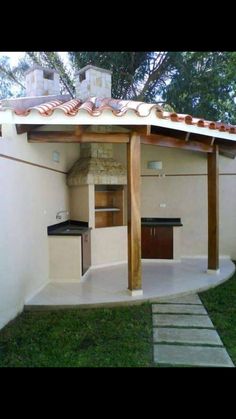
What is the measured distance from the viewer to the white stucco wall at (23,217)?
4.52 m

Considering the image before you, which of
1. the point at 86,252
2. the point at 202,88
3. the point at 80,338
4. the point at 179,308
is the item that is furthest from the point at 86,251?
the point at 202,88

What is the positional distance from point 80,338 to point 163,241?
4553 mm

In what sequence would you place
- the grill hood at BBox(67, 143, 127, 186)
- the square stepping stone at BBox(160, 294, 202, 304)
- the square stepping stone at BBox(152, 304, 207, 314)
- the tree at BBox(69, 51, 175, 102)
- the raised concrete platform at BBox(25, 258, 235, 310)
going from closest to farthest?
the square stepping stone at BBox(152, 304, 207, 314) < the raised concrete platform at BBox(25, 258, 235, 310) < the square stepping stone at BBox(160, 294, 202, 304) < the grill hood at BBox(67, 143, 127, 186) < the tree at BBox(69, 51, 175, 102)

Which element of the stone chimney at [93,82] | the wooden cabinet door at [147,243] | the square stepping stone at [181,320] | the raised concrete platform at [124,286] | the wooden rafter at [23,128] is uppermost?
the stone chimney at [93,82]

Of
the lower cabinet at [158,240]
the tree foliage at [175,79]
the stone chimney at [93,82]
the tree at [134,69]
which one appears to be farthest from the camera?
the tree at [134,69]

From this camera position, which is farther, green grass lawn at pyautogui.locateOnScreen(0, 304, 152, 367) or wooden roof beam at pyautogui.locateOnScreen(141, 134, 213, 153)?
wooden roof beam at pyautogui.locateOnScreen(141, 134, 213, 153)

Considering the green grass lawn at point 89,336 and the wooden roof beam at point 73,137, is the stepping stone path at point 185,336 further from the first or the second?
the wooden roof beam at point 73,137

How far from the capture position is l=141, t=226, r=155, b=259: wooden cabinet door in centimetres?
821

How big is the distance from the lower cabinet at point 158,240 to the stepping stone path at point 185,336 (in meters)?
2.70

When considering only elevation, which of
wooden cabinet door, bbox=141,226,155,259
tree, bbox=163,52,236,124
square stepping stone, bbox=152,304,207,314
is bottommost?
square stepping stone, bbox=152,304,207,314

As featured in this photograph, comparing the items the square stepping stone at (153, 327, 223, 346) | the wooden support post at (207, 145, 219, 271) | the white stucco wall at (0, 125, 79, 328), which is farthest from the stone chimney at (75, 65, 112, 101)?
the square stepping stone at (153, 327, 223, 346)

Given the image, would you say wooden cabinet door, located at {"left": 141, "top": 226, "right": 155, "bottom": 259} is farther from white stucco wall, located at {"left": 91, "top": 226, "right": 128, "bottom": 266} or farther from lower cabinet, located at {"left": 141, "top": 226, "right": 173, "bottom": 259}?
white stucco wall, located at {"left": 91, "top": 226, "right": 128, "bottom": 266}

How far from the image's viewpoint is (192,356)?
11.8 ft

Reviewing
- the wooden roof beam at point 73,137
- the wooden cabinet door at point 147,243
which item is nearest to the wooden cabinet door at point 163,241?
the wooden cabinet door at point 147,243
